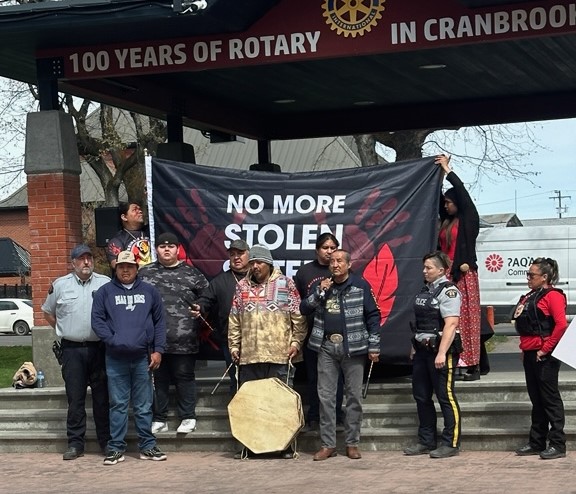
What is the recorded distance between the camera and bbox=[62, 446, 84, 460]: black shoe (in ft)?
35.5

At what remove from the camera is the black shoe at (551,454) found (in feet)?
31.9

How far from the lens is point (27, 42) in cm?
1237

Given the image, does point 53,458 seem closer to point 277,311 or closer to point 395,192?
point 277,311

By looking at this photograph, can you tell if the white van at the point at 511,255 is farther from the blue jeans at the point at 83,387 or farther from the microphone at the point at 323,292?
the blue jeans at the point at 83,387

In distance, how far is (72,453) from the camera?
10.8 meters

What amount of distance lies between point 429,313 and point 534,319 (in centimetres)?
89

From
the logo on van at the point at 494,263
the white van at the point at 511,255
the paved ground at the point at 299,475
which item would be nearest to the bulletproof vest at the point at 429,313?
the paved ground at the point at 299,475

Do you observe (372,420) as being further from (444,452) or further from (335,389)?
(444,452)

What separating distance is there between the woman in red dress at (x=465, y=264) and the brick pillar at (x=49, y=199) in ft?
13.5

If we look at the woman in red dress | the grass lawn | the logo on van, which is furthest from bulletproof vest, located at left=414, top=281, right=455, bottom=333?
the logo on van

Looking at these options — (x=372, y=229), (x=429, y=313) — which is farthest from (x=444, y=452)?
(x=372, y=229)

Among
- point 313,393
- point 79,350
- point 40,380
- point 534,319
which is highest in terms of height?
point 534,319

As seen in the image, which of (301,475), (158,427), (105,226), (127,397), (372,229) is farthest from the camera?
(105,226)

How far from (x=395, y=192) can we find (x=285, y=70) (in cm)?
355
